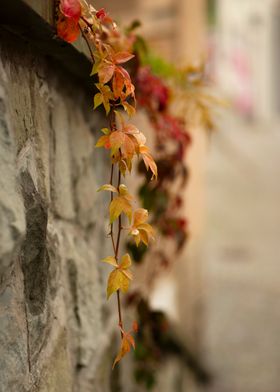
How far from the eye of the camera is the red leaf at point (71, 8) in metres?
0.94

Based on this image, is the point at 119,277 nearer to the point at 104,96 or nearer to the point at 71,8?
the point at 104,96

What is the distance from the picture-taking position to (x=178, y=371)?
304cm

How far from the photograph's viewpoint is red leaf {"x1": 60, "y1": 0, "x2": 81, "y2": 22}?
0.94 metres

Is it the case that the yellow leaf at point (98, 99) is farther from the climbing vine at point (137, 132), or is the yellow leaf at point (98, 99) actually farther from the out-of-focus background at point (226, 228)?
the out-of-focus background at point (226, 228)

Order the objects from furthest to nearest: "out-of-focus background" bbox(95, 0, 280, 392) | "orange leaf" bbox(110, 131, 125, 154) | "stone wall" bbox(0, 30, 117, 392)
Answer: "out-of-focus background" bbox(95, 0, 280, 392) < "orange leaf" bbox(110, 131, 125, 154) < "stone wall" bbox(0, 30, 117, 392)

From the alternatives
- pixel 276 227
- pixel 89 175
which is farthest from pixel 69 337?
pixel 276 227

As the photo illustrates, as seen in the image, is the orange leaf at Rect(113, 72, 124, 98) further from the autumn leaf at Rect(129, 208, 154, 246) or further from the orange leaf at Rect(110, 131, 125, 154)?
the autumn leaf at Rect(129, 208, 154, 246)

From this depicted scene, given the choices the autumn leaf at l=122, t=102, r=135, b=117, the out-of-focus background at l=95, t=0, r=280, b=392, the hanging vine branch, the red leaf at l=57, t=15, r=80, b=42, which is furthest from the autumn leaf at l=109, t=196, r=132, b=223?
the out-of-focus background at l=95, t=0, r=280, b=392

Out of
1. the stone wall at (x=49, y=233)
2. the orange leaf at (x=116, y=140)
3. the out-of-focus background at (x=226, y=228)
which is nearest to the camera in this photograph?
the stone wall at (x=49, y=233)

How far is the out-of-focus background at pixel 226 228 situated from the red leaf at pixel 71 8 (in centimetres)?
71

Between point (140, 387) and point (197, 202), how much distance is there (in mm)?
2602

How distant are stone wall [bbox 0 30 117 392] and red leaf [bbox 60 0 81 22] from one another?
0.27 feet

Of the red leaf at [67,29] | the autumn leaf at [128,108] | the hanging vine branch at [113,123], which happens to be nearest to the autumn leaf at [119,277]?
the hanging vine branch at [113,123]

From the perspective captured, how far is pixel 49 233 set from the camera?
108cm
